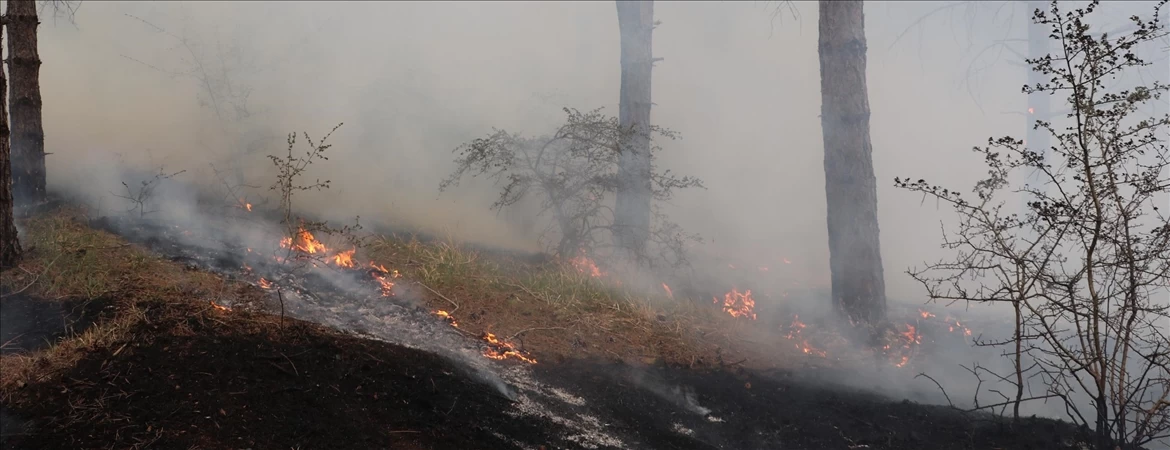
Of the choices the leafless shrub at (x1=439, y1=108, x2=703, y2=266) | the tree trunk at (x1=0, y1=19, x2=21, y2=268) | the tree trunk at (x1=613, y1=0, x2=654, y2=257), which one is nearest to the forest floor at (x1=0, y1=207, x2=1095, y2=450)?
the tree trunk at (x1=0, y1=19, x2=21, y2=268)

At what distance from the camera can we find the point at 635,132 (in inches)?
379

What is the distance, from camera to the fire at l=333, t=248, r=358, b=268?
7.46 meters

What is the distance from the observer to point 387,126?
497 inches

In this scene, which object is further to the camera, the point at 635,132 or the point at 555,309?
the point at 635,132

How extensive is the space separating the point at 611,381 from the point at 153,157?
25.9 ft

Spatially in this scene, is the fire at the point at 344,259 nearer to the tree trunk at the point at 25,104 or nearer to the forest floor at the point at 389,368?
the forest floor at the point at 389,368

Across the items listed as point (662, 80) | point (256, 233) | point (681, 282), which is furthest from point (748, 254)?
point (256, 233)

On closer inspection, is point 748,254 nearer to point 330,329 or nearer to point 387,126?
point 387,126

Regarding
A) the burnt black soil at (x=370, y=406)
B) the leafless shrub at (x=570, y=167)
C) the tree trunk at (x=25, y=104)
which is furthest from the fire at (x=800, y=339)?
the tree trunk at (x=25, y=104)

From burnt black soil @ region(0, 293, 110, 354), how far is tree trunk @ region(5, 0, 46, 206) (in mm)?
2414

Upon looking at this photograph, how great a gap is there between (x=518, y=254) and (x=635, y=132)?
7.49 feet

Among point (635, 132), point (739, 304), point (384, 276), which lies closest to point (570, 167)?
point (635, 132)

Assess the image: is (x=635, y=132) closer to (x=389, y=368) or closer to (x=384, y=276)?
(x=384, y=276)

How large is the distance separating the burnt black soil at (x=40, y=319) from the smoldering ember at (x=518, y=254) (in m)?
0.04
